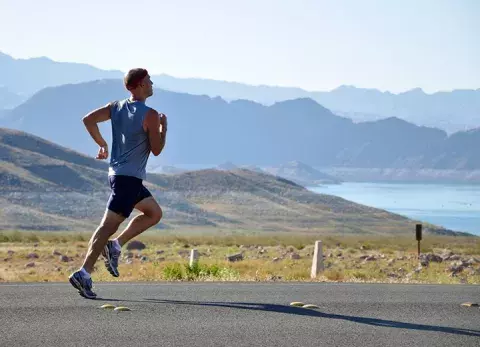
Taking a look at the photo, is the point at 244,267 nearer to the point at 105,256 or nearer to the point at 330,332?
the point at 105,256

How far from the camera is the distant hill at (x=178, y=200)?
11300cm

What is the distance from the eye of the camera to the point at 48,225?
335ft

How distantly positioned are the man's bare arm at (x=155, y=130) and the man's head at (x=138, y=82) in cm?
22

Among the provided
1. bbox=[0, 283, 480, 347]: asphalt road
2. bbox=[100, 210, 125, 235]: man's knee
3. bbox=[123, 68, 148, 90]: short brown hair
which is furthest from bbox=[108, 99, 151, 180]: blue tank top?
bbox=[0, 283, 480, 347]: asphalt road

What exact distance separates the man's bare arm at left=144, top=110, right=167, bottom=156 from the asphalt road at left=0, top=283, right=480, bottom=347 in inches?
54.5

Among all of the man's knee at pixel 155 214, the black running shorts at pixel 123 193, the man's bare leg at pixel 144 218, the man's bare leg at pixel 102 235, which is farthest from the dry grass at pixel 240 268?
the black running shorts at pixel 123 193

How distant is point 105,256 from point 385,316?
2.61m

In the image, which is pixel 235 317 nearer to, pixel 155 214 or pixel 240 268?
pixel 155 214

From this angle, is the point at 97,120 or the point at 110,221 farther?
the point at 97,120

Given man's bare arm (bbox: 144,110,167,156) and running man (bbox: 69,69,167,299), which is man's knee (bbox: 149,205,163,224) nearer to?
running man (bbox: 69,69,167,299)

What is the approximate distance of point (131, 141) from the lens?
9.08 m

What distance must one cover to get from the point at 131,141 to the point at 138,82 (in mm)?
528

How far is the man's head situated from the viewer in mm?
9109

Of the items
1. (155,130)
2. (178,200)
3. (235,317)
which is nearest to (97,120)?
(155,130)
